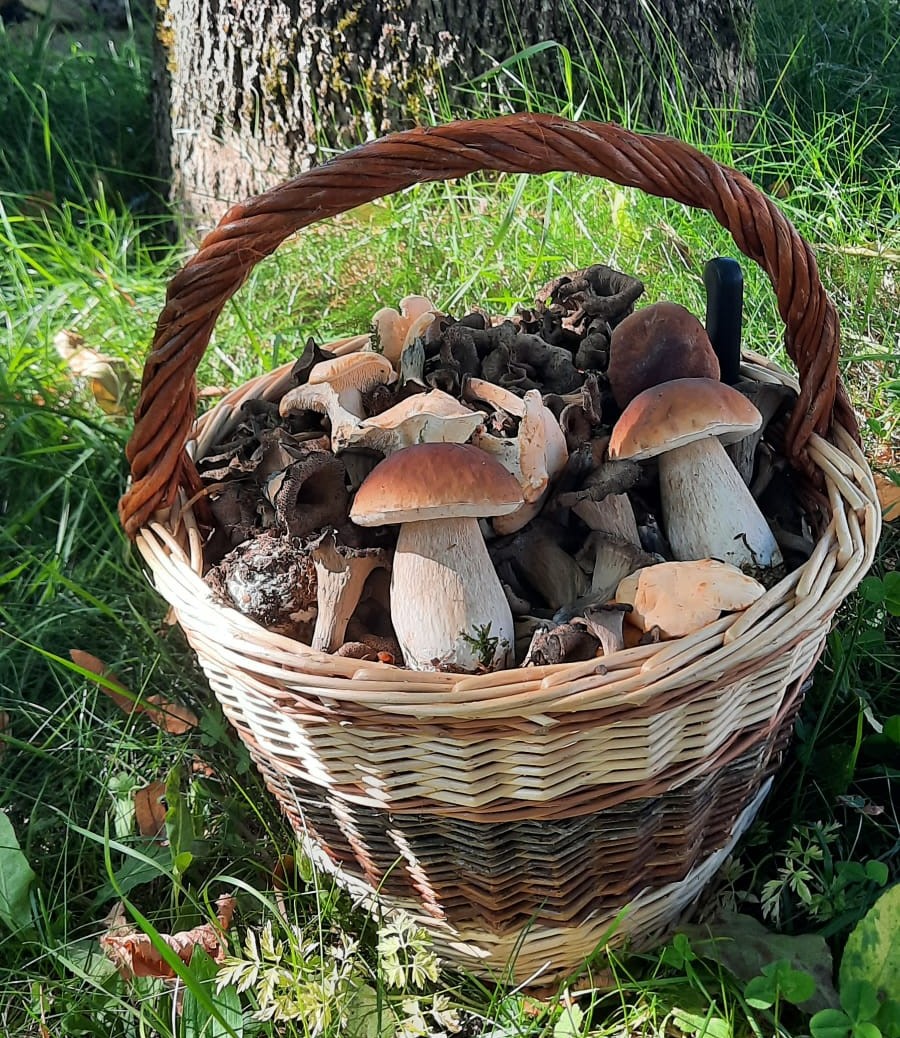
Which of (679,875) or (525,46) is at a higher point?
(525,46)

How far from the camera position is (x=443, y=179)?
1.43 meters

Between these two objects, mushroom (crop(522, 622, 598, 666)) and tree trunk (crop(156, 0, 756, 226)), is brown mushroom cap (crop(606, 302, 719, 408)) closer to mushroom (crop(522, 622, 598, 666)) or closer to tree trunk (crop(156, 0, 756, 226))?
mushroom (crop(522, 622, 598, 666))

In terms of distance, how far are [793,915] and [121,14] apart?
6117mm

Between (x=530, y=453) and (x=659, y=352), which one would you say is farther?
(x=659, y=352)

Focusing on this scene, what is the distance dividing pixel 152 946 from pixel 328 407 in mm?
916

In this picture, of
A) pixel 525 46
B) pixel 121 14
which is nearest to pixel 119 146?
pixel 525 46

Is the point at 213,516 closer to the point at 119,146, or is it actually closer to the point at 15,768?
the point at 15,768

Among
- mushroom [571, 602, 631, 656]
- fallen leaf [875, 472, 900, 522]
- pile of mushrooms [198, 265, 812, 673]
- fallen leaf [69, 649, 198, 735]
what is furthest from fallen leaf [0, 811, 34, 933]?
fallen leaf [875, 472, 900, 522]

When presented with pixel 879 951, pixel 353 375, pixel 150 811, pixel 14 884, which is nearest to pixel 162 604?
pixel 150 811

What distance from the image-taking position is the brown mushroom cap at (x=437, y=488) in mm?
1290

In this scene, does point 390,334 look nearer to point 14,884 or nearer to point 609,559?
point 609,559

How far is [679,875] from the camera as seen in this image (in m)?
1.49

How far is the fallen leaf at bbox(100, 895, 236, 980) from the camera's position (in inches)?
59.2

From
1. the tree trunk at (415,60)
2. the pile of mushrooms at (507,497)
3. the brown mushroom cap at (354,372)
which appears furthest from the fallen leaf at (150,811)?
the tree trunk at (415,60)
